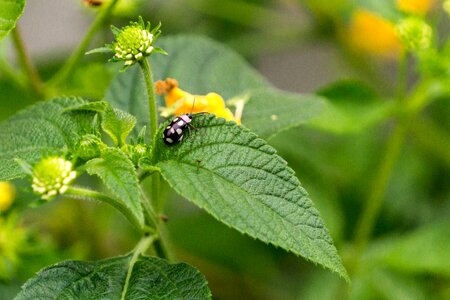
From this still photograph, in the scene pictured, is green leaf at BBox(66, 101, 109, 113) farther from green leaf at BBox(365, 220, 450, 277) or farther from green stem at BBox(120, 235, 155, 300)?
green leaf at BBox(365, 220, 450, 277)

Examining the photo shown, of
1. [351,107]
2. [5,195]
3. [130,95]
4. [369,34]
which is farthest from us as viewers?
[369,34]

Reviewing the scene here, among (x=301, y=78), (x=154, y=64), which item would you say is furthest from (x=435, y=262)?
(x=301, y=78)

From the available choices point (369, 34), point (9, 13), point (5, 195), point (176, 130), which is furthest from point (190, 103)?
point (369, 34)

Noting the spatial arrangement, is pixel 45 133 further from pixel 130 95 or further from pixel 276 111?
pixel 276 111

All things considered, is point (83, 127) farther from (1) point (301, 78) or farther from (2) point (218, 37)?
(1) point (301, 78)

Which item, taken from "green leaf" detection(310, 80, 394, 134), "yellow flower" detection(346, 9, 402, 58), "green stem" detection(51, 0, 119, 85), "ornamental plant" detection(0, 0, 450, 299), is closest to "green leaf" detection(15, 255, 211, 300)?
"ornamental plant" detection(0, 0, 450, 299)

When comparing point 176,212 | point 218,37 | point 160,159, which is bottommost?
point 176,212
